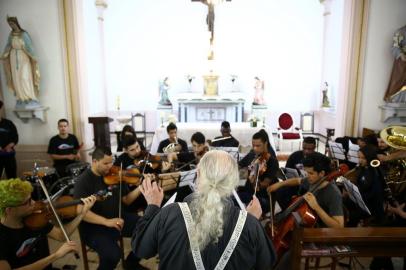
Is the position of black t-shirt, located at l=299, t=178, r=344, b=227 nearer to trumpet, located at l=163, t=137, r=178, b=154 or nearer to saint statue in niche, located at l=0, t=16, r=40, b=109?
trumpet, located at l=163, t=137, r=178, b=154

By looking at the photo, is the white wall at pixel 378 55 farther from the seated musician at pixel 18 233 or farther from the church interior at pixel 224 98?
the seated musician at pixel 18 233

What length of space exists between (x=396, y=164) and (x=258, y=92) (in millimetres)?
6689

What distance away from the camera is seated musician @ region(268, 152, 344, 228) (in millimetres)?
2363

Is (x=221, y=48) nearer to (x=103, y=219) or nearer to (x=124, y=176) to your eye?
→ (x=124, y=176)

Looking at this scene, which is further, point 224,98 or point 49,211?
point 224,98

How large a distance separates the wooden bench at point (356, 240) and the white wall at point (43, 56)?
5.09m

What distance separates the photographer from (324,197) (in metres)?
2.53

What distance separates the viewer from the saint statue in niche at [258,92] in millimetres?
9820

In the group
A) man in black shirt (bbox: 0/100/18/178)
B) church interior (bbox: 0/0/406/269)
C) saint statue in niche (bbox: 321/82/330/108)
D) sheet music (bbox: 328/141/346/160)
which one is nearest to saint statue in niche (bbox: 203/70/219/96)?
church interior (bbox: 0/0/406/269)

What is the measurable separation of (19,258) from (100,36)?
27.4 ft

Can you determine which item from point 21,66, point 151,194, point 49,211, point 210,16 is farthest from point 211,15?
point 151,194

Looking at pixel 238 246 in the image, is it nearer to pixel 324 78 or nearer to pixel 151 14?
pixel 324 78

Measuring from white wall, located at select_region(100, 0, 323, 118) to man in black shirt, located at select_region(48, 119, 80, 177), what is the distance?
17.9 feet

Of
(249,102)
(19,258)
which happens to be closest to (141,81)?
(249,102)
